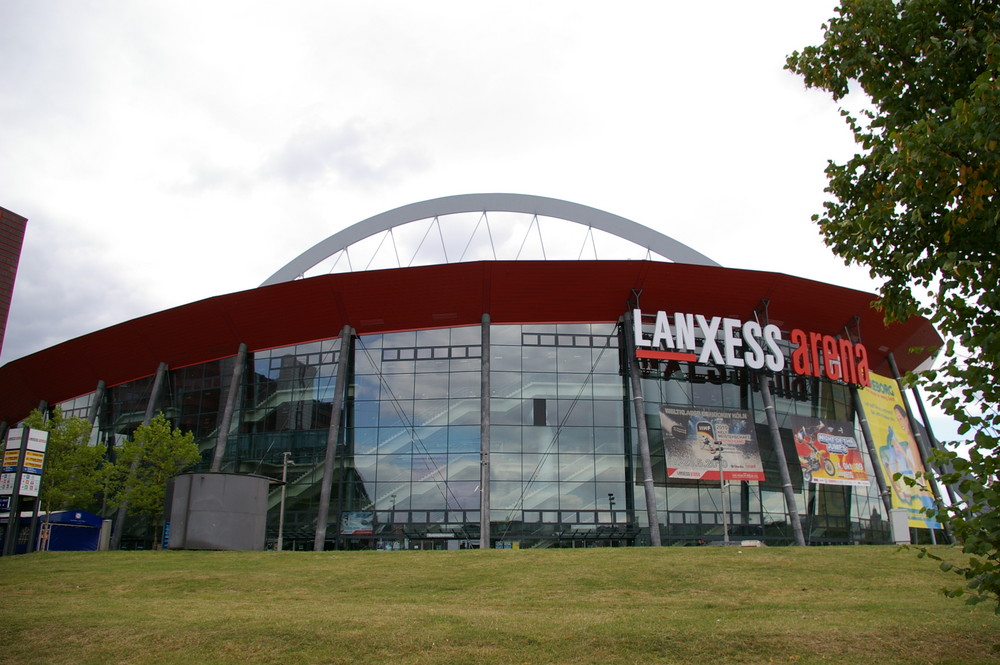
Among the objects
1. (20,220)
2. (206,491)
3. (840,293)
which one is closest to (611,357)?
(840,293)

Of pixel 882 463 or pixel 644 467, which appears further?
pixel 882 463

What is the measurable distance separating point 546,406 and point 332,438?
37.1 ft

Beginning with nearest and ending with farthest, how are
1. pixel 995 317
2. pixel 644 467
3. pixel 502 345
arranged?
pixel 995 317 → pixel 644 467 → pixel 502 345

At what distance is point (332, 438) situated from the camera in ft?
136

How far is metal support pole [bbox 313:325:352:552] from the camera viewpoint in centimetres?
4034

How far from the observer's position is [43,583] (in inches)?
861

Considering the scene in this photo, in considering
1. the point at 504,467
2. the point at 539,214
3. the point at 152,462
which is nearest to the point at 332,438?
the point at 504,467

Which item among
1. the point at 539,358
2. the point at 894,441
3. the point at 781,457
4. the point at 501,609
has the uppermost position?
the point at 539,358

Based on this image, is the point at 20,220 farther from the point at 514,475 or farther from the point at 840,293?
the point at 840,293

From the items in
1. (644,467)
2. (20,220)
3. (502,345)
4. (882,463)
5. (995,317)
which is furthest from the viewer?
(882,463)

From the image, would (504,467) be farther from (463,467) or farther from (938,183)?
(938,183)

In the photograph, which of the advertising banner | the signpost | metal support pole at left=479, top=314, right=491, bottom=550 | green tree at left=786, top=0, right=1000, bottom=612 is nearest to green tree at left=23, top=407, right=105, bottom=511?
the signpost

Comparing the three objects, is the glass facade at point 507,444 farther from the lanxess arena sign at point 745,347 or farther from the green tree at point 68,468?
the green tree at point 68,468

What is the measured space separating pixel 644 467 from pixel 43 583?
26.6 metres
